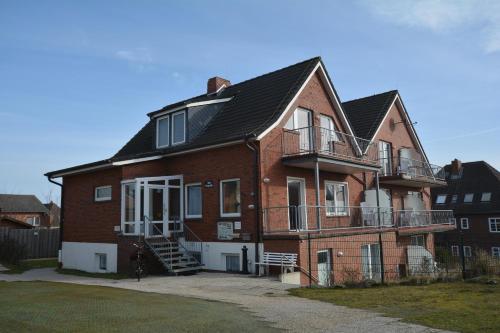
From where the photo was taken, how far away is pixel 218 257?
16875mm

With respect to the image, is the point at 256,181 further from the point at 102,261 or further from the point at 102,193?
the point at 102,261

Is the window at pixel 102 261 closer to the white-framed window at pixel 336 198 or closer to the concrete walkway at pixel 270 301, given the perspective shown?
the concrete walkway at pixel 270 301

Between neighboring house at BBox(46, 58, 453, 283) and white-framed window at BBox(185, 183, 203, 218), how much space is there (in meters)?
0.04

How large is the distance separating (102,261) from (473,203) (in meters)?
43.0

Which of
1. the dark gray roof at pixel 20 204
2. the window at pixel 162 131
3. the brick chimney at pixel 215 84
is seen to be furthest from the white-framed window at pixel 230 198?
the dark gray roof at pixel 20 204

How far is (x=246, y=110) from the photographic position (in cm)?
1983

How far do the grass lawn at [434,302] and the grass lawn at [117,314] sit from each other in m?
2.78

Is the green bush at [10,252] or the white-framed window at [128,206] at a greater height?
the white-framed window at [128,206]

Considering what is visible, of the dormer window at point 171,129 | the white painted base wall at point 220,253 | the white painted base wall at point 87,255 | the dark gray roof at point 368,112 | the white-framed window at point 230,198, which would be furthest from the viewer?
the dark gray roof at point 368,112

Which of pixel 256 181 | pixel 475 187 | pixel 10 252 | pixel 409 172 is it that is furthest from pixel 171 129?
pixel 475 187

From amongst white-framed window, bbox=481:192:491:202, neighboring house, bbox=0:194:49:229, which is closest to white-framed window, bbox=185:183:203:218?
white-framed window, bbox=481:192:491:202

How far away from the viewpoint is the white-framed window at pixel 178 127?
2039 centimetres

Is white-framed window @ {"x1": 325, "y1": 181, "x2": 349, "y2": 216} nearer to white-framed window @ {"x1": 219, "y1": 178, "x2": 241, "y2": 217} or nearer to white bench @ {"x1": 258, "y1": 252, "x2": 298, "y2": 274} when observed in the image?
white-framed window @ {"x1": 219, "y1": 178, "x2": 241, "y2": 217}

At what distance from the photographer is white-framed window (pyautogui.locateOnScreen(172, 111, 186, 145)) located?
20389 millimetres
